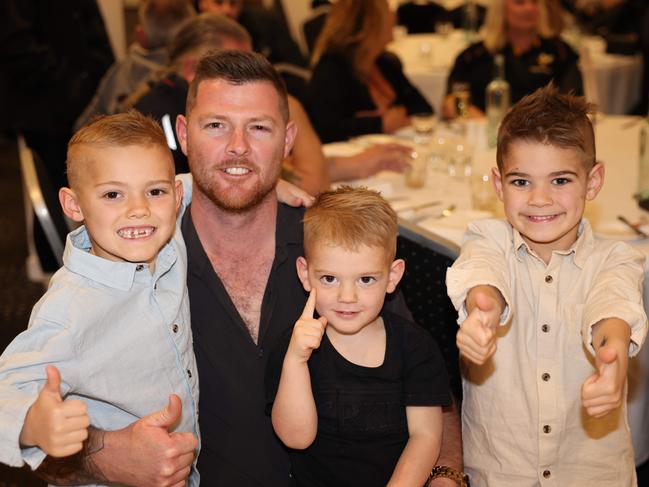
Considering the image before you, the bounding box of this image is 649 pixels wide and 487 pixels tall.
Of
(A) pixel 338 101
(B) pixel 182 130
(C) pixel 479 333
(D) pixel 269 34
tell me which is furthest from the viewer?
(D) pixel 269 34

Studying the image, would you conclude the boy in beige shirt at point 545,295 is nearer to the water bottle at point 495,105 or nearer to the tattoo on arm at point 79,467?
the tattoo on arm at point 79,467

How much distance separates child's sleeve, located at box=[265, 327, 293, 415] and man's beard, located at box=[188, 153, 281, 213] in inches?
14.9

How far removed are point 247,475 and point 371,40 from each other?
3.15 m

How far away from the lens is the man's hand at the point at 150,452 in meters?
1.70

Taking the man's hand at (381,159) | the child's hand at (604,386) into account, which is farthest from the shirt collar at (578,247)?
the man's hand at (381,159)

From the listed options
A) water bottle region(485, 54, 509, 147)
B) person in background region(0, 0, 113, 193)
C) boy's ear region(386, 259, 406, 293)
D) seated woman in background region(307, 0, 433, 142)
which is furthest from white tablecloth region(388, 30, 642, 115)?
boy's ear region(386, 259, 406, 293)

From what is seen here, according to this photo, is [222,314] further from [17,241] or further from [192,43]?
[17,241]

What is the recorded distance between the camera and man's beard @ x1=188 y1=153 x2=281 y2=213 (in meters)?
2.17

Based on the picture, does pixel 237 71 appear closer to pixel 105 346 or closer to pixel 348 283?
pixel 348 283

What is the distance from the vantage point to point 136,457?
1737 mm

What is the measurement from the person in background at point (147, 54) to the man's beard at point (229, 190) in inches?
107

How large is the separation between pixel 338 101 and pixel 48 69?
169 centimetres

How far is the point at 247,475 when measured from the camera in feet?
6.98

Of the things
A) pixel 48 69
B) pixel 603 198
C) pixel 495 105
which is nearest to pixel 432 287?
pixel 603 198
